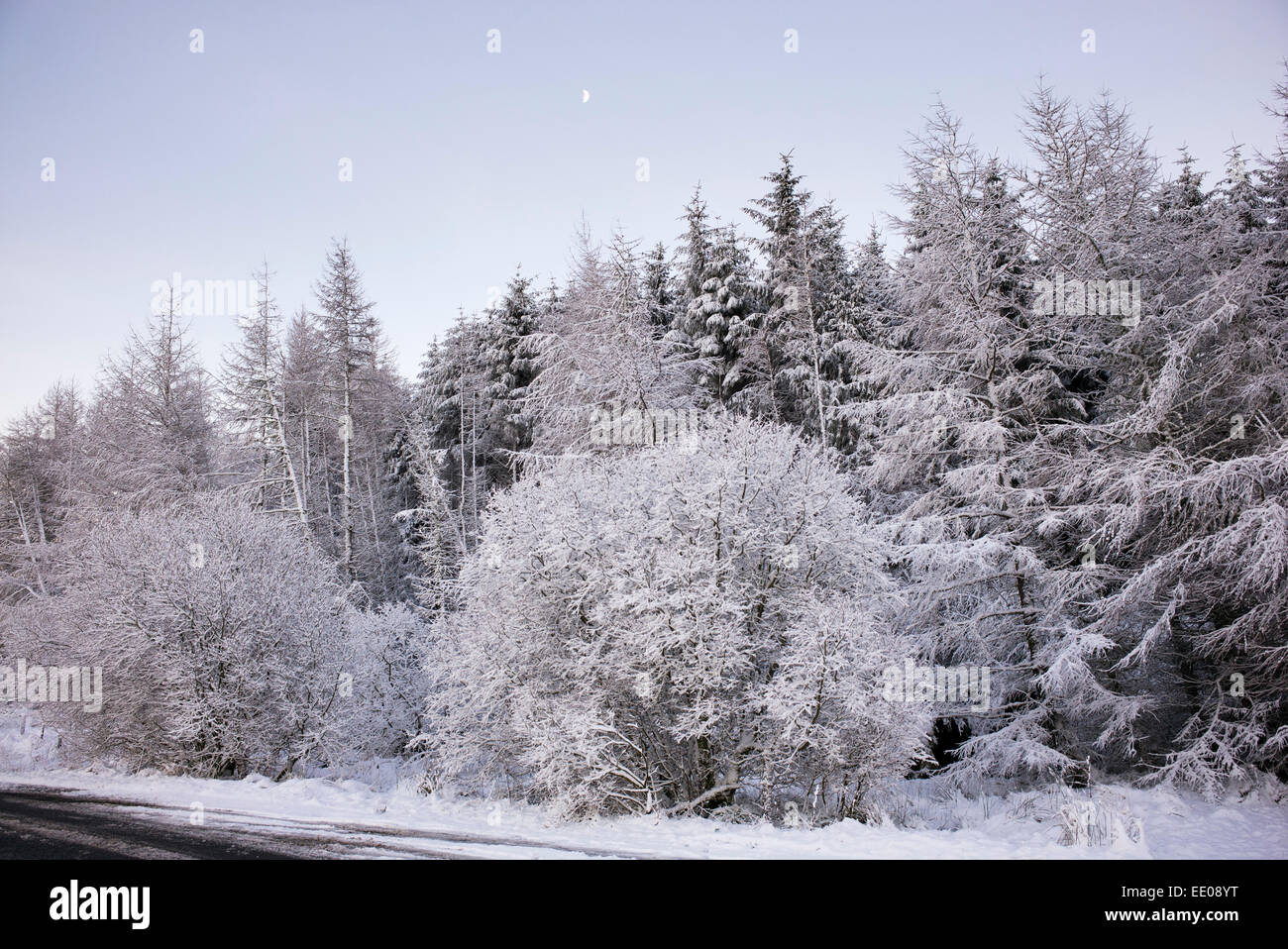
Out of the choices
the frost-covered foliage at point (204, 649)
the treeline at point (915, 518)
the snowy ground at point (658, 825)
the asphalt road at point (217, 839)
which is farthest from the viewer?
the frost-covered foliage at point (204, 649)

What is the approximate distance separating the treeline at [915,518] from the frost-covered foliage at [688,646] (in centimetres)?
6

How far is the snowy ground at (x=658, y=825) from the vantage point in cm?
688

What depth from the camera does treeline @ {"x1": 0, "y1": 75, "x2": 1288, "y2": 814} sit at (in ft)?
31.2

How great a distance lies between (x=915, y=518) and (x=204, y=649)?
1499 centimetres

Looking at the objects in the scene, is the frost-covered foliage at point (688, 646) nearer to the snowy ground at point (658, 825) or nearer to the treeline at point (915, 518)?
the treeline at point (915, 518)

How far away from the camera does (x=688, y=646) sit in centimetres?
930

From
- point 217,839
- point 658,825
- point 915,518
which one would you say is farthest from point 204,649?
point 915,518

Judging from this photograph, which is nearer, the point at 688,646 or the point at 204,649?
the point at 688,646

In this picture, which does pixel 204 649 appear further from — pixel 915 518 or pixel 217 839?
pixel 915 518

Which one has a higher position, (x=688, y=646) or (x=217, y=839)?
(x=688, y=646)

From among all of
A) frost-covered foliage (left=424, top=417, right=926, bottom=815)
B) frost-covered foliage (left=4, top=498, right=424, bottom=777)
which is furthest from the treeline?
frost-covered foliage (left=4, top=498, right=424, bottom=777)

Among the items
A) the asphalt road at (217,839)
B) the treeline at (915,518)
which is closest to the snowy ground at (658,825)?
the asphalt road at (217,839)

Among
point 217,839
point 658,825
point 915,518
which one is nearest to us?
point 217,839
